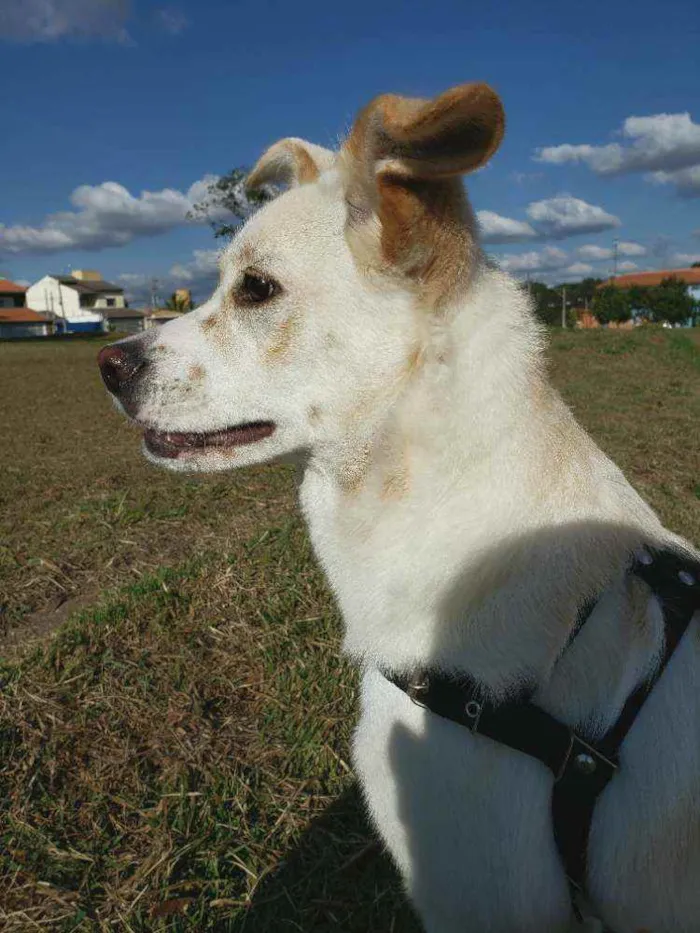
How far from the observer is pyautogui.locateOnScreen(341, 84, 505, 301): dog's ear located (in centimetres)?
164

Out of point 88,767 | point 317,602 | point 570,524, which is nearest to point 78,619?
point 88,767

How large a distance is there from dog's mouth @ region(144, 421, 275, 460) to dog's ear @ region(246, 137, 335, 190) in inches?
41.2

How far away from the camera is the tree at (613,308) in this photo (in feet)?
246

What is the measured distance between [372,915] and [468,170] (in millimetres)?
2515

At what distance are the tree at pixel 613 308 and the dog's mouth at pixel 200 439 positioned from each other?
79.1 metres

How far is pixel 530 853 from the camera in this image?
166 centimetres

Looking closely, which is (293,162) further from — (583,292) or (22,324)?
(22,324)

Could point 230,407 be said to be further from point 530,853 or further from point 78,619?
point 78,619

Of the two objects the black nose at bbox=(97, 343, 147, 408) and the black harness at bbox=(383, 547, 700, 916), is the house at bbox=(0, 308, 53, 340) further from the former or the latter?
the black harness at bbox=(383, 547, 700, 916)

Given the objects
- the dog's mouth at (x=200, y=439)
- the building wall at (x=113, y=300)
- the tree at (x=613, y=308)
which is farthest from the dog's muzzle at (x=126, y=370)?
the building wall at (x=113, y=300)

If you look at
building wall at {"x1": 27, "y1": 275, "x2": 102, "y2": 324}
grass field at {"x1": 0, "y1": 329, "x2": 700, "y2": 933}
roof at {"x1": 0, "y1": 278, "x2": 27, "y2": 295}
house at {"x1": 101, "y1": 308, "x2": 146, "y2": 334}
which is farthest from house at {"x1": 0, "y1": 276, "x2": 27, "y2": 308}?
grass field at {"x1": 0, "y1": 329, "x2": 700, "y2": 933}

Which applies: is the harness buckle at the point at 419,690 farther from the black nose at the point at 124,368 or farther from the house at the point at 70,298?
the house at the point at 70,298

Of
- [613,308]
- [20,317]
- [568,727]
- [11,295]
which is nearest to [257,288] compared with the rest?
[568,727]

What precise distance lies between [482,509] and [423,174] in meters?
0.88
